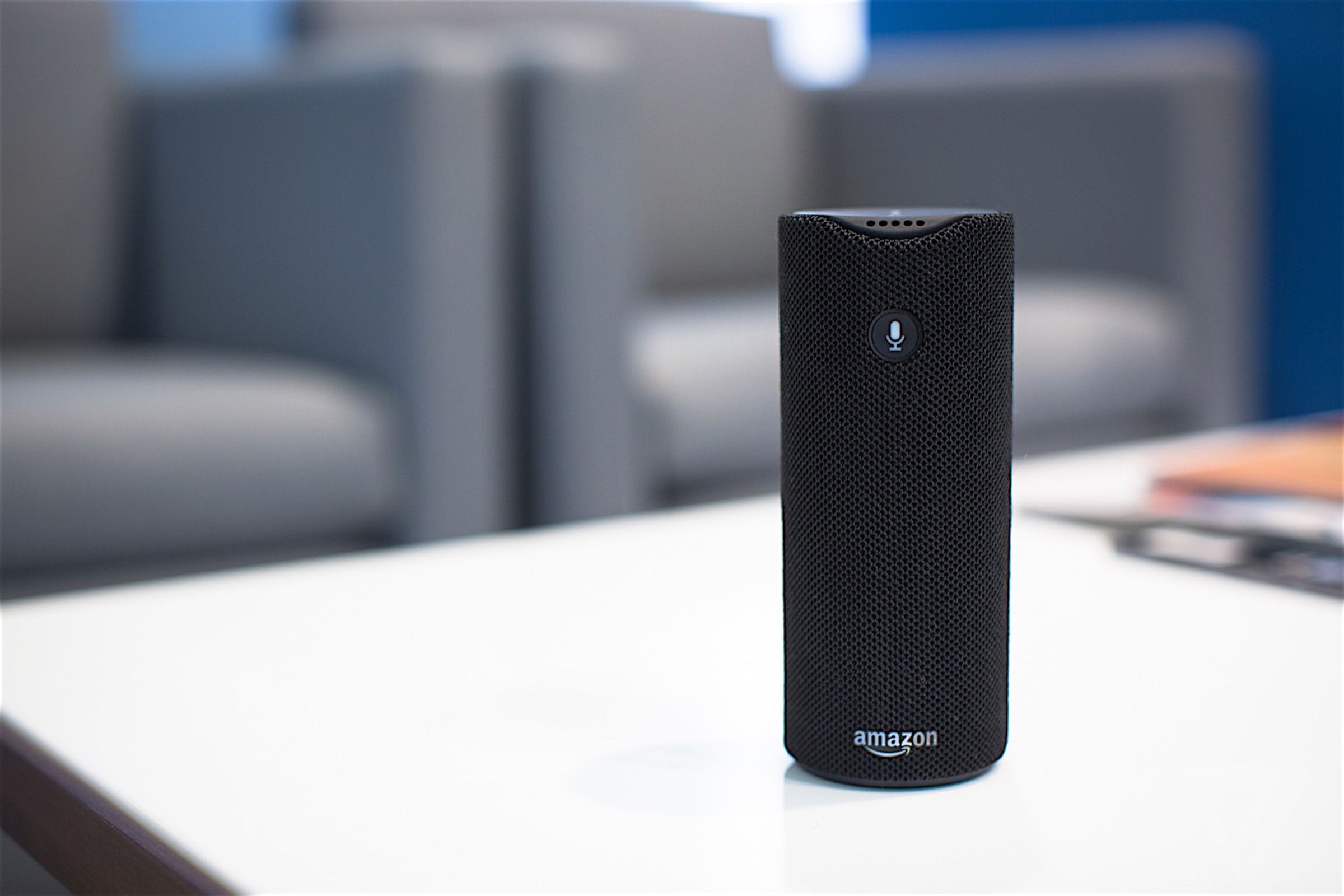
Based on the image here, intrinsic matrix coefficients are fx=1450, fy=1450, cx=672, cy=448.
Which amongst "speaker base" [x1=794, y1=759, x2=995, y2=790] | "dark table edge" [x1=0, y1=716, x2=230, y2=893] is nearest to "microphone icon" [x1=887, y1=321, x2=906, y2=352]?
"speaker base" [x1=794, y1=759, x2=995, y2=790]

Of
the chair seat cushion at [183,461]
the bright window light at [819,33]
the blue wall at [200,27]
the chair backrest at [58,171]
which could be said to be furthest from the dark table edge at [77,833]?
the bright window light at [819,33]

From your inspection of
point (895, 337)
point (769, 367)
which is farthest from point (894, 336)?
point (769, 367)

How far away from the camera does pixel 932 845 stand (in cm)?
39

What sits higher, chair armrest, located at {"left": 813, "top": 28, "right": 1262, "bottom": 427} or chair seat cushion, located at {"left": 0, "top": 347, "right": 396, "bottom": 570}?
chair armrest, located at {"left": 813, "top": 28, "right": 1262, "bottom": 427}

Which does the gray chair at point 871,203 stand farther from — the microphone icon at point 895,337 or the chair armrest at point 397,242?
the microphone icon at point 895,337

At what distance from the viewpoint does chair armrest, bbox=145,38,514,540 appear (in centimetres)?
151

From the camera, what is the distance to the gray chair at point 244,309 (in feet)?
4.32

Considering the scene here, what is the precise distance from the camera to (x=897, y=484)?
406 millimetres

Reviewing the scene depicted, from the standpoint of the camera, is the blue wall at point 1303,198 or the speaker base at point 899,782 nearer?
the speaker base at point 899,782

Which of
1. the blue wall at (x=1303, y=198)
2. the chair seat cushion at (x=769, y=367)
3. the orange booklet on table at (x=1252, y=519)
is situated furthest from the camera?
the blue wall at (x=1303, y=198)

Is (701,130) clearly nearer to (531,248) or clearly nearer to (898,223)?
(531,248)

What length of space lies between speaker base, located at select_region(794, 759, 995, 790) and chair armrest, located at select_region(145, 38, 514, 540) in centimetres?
110

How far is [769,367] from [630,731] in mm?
1228

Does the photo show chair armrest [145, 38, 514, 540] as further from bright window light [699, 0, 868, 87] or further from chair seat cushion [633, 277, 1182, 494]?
bright window light [699, 0, 868, 87]
